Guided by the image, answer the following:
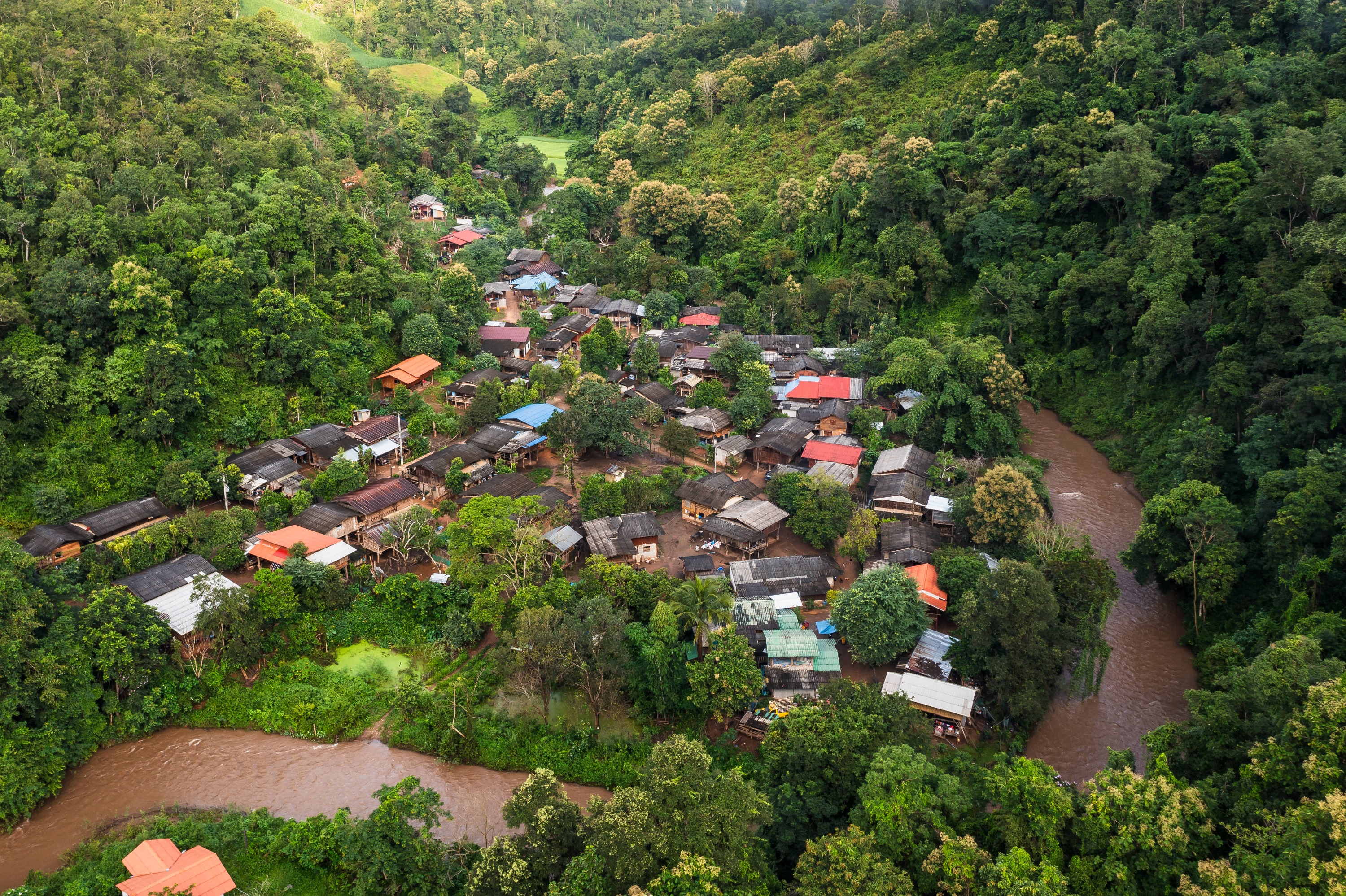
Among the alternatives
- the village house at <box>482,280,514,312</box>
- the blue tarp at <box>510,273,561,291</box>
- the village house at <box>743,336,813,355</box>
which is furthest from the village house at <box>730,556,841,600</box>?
the blue tarp at <box>510,273,561,291</box>

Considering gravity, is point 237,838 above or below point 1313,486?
below

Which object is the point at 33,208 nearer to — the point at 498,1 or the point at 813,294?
the point at 813,294

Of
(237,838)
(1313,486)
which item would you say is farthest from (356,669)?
(1313,486)

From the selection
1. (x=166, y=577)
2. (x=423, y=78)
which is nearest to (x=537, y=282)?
(x=166, y=577)

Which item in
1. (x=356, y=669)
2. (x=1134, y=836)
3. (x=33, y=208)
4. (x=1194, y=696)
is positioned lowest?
(x=356, y=669)

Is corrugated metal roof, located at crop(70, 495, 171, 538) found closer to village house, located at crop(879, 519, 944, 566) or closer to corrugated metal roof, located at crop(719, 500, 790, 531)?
corrugated metal roof, located at crop(719, 500, 790, 531)

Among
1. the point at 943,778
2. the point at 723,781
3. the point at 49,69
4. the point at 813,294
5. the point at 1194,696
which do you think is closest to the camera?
the point at 723,781

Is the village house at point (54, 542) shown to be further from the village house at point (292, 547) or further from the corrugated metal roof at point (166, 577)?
the village house at point (292, 547)
